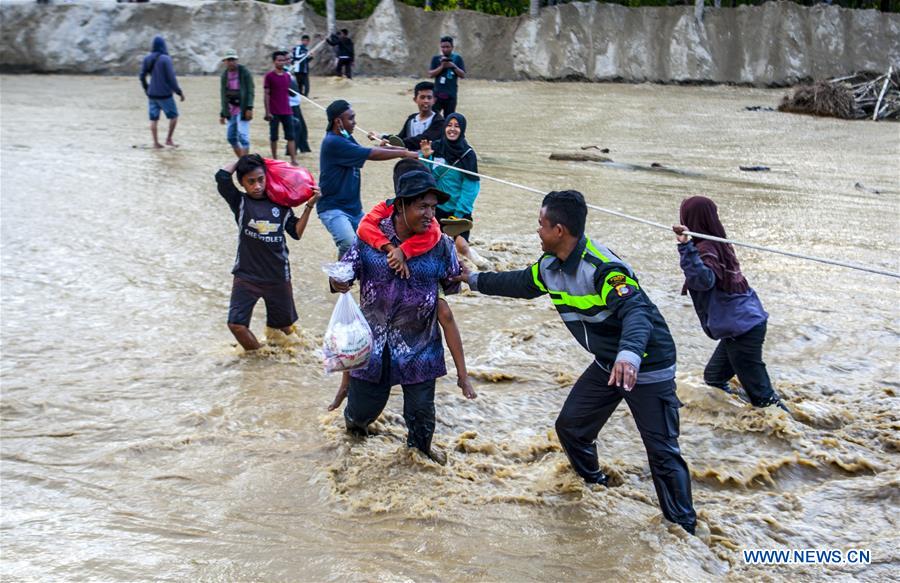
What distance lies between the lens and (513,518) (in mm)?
4562

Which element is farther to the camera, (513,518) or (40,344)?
(40,344)

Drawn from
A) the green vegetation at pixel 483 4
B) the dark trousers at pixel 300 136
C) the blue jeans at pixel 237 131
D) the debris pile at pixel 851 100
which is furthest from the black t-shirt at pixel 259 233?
the green vegetation at pixel 483 4

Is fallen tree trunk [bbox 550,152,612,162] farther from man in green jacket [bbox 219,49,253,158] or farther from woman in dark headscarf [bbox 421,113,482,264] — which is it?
woman in dark headscarf [bbox 421,113,482,264]

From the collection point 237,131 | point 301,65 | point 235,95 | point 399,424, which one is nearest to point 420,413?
point 399,424

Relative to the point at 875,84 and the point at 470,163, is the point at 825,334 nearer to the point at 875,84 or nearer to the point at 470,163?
the point at 470,163

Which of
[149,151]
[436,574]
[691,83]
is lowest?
[436,574]

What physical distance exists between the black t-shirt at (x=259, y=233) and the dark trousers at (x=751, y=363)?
299 centimetres

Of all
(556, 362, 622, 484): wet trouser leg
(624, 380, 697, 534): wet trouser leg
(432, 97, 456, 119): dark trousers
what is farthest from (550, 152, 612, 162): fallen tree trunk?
(624, 380, 697, 534): wet trouser leg

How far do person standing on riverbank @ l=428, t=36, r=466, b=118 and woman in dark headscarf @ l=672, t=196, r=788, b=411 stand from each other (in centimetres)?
808

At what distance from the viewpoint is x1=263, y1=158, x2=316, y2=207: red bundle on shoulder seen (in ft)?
20.0

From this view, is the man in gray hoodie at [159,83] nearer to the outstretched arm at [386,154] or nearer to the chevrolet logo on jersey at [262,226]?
the outstretched arm at [386,154]

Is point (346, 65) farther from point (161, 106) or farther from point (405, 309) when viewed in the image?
point (405, 309)

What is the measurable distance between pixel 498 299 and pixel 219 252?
3063 mm

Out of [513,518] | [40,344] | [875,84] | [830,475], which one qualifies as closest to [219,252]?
[40,344]
